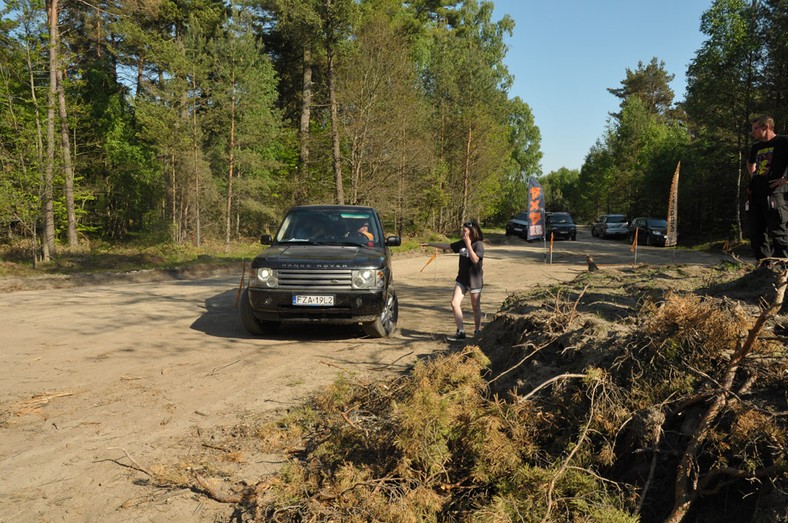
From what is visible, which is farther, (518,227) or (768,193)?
(518,227)

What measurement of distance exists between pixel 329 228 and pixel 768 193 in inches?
223

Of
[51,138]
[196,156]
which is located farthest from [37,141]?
[196,156]

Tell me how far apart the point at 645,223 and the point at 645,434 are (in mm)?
34733

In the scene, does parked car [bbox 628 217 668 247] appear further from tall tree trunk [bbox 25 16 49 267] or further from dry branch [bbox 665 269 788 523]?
dry branch [bbox 665 269 788 523]

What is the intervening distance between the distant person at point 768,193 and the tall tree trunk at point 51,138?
1869 cm

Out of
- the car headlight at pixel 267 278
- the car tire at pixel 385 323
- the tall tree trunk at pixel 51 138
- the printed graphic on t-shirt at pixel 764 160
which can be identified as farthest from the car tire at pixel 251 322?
the tall tree trunk at pixel 51 138

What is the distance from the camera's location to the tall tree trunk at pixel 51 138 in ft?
54.8

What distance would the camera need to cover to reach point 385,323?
7.55 m

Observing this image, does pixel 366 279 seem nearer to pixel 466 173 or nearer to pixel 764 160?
pixel 764 160

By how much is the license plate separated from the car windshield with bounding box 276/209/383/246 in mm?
1270

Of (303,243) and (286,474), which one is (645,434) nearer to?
(286,474)

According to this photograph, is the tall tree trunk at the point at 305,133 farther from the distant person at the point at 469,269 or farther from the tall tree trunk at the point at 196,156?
the distant person at the point at 469,269

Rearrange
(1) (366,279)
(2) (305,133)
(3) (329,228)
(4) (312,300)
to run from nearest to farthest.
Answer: (4) (312,300) → (1) (366,279) → (3) (329,228) → (2) (305,133)

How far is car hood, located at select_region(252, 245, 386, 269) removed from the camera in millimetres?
6930
